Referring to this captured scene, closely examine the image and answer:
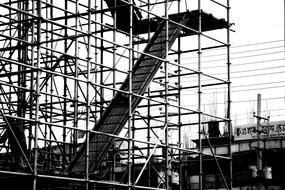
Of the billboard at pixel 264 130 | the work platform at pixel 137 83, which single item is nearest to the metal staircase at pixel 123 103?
the work platform at pixel 137 83

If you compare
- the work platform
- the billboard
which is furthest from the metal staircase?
the billboard

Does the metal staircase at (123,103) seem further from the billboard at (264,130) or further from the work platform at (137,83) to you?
the billboard at (264,130)

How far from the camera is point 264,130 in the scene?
53594mm

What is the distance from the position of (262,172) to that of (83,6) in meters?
18.8

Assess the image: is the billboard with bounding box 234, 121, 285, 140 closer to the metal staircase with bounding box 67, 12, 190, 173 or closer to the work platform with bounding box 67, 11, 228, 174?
the work platform with bounding box 67, 11, 228, 174

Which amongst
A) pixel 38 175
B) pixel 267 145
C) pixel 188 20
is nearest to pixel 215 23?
pixel 188 20

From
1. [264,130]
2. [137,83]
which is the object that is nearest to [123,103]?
[137,83]

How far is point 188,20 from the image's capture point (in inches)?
1010

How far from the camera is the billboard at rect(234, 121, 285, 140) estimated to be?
5266 centimetres

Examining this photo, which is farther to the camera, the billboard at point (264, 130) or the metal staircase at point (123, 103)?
the billboard at point (264, 130)

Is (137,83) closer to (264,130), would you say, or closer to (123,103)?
(123,103)

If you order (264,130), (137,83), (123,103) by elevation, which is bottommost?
(123,103)

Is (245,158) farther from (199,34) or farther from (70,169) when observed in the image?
(70,169)

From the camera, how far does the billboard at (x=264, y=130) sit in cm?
5266
